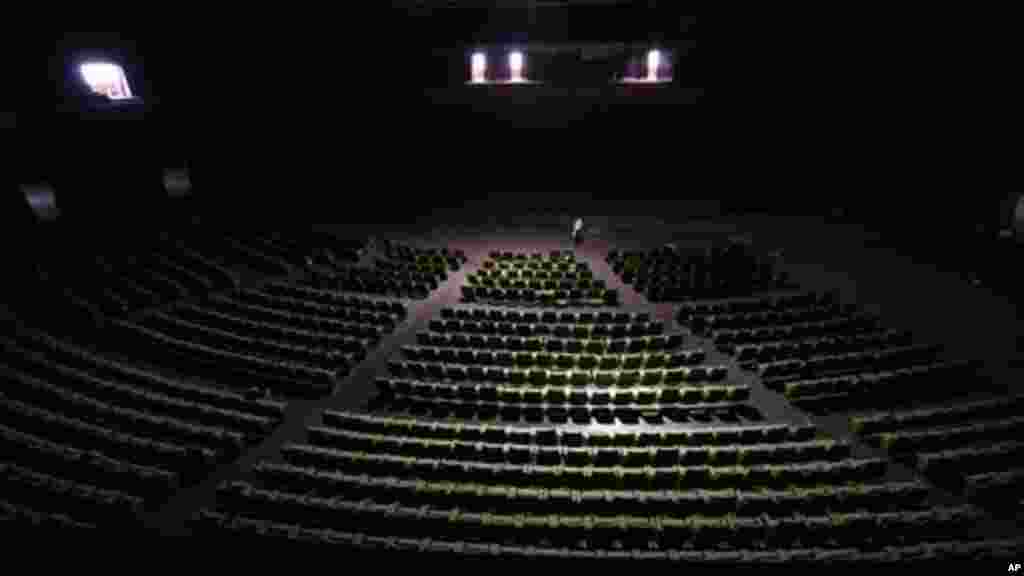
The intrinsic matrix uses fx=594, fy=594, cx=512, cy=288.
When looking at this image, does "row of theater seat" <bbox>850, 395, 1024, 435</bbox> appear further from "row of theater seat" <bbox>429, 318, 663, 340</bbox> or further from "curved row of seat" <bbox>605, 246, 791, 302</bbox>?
"curved row of seat" <bbox>605, 246, 791, 302</bbox>

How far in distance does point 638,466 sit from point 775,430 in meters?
3.60

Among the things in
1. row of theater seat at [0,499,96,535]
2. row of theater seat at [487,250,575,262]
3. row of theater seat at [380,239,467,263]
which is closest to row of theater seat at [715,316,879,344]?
row of theater seat at [487,250,575,262]

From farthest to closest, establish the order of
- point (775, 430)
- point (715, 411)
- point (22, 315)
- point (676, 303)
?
point (676, 303)
point (22, 315)
point (715, 411)
point (775, 430)

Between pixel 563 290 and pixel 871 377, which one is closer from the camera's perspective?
pixel 871 377

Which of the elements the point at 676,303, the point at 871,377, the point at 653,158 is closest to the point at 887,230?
the point at 653,158

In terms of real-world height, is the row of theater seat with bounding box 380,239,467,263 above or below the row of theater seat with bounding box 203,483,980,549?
above

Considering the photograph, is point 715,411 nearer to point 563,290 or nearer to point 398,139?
point 563,290

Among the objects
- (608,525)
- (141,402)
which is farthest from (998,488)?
(141,402)

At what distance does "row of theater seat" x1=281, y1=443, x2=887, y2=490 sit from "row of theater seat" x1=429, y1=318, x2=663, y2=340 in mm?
6759

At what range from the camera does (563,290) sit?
71.2 ft

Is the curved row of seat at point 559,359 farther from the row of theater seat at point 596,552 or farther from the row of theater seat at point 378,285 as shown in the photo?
the row of theater seat at point 596,552

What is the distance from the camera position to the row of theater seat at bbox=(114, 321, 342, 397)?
15.4 meters

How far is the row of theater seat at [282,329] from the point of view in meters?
17.8

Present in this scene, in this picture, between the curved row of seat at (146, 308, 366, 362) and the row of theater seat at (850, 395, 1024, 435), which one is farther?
the curved row of seat at (146, 308, 366, 362)
